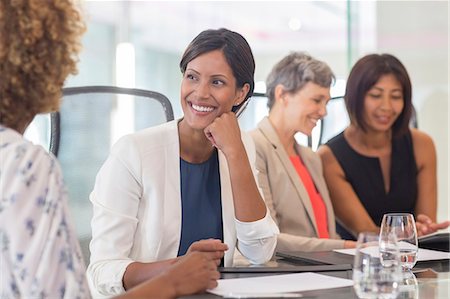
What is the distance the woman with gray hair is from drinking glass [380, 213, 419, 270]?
64cm

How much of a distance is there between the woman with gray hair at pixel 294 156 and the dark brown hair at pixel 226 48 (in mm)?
547

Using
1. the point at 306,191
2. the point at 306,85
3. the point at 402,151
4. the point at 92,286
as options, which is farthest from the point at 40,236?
the point at 402,151

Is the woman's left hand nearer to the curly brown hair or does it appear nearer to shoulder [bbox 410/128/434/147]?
the curly brown hair

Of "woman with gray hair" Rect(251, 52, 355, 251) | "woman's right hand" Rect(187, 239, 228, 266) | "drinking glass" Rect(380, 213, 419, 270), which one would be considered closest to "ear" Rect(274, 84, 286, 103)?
"woman with gray hair" Rect(251, 52, 355, 251)

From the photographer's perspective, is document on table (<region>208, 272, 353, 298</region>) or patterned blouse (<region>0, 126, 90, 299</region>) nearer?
patterned blouse (<region>0, 126, 90, 299</region>)

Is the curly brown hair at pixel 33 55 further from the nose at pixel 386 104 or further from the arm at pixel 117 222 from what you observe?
Result: the nose at pixel 386 104

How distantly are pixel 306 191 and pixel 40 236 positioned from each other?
1.74 meters

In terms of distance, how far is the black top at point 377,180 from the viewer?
304cm

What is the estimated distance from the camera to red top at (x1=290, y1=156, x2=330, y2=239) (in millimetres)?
2811

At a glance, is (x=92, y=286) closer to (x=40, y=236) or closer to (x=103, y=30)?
(x=40, y=236)

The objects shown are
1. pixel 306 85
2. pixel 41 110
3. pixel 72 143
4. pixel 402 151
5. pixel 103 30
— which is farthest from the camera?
pixel 103 30

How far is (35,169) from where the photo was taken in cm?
114

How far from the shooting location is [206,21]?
3902 mm

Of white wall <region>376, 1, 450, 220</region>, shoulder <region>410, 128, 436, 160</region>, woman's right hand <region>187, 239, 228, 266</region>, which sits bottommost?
woman's right hand <region>187, 239, 228, 266</region>
